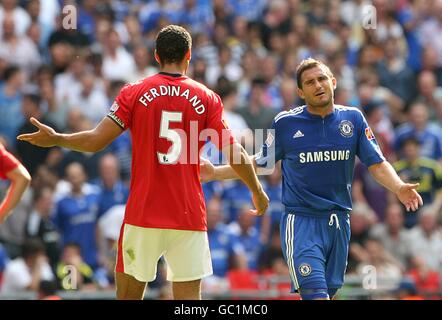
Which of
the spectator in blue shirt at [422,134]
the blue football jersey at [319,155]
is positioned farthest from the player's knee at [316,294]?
the spectator in blue shirt at [422,134]

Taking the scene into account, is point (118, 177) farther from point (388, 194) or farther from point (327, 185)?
point (327, 185)

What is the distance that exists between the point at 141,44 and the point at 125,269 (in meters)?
9.67

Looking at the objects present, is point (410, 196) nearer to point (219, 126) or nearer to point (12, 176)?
point (219, 126)

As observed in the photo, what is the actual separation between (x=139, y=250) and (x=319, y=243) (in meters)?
1.68

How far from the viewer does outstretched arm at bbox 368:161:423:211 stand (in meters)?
9.52

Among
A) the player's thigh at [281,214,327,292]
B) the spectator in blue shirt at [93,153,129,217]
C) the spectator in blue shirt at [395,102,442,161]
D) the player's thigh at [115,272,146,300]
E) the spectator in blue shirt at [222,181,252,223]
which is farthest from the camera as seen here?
the spectator in blue shirt at [395,102,442,161]

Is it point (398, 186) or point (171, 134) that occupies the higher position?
point (171, 134)

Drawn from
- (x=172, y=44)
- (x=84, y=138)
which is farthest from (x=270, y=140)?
(x=84, y=138)

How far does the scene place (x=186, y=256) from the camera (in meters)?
9.14

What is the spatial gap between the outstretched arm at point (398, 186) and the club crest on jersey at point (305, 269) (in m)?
0.94

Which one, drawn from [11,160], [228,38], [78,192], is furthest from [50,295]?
[228,38]

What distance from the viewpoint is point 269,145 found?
10.2 metres

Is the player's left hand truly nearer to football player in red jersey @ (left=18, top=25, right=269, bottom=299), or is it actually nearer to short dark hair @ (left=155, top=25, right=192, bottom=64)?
football player in red jersey @ (left=18, top=25, right=269, bottom=299)

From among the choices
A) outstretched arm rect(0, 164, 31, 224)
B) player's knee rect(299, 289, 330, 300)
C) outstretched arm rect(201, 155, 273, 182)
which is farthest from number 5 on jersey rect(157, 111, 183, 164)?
player's knee rect(299, 289, 330, 300)
